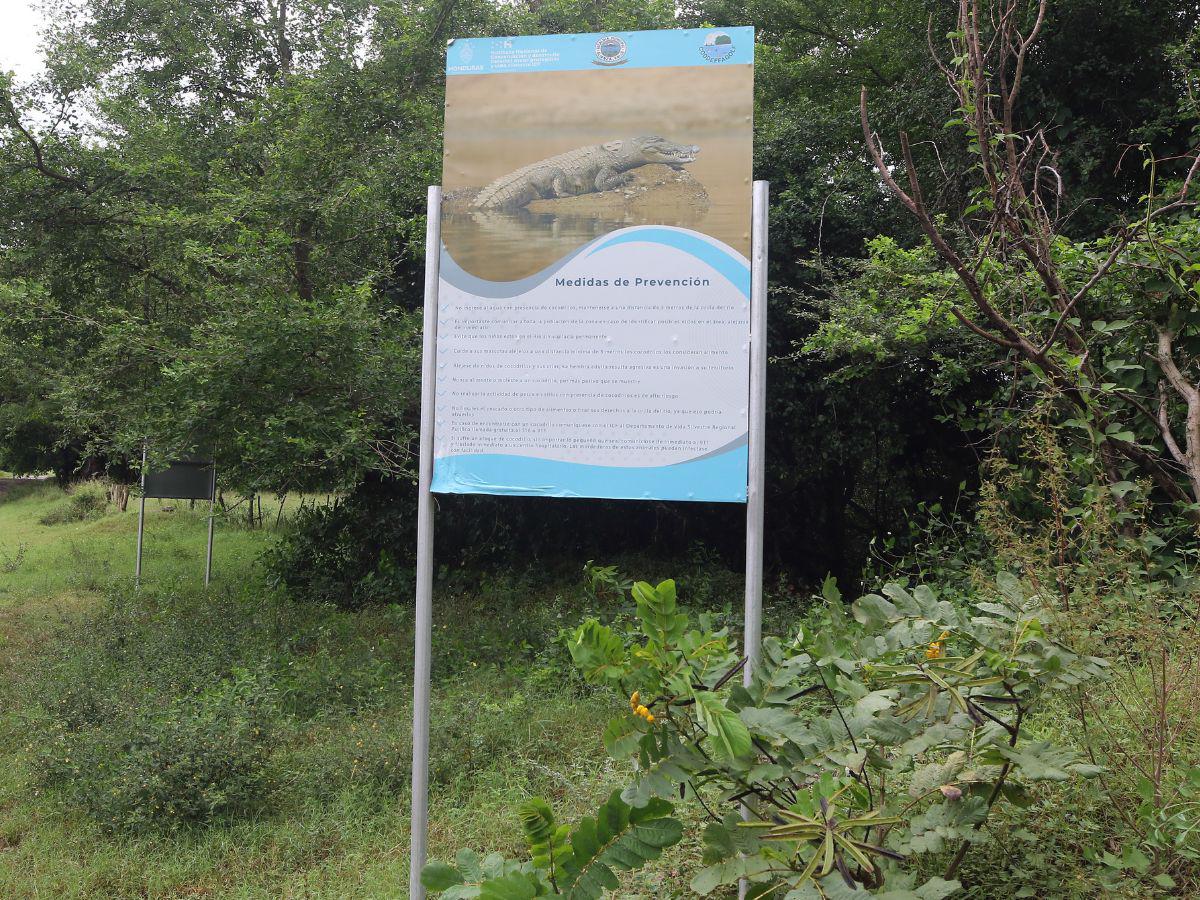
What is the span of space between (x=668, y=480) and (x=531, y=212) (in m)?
0.92

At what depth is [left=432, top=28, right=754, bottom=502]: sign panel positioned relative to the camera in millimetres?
2768

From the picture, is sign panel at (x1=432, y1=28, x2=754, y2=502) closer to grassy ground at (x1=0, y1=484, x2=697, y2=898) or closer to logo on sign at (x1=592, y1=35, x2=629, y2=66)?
logo on sign at (x1=592, y1=35, x2=629, y2=66)

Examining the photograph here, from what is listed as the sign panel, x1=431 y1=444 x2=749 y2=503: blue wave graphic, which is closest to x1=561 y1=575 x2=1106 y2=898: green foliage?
x1=431 y1=444 x2=749 y2=503: blue wave graphic

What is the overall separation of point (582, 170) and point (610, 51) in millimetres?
363

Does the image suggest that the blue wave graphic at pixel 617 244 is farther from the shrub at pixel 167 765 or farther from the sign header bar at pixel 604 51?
the shrub at pixel 167 765

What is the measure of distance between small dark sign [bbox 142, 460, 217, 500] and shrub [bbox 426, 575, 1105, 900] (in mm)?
→ 8764

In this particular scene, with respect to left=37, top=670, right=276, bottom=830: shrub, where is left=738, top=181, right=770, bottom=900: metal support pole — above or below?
above

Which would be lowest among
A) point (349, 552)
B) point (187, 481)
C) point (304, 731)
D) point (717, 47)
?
point (304, 731)

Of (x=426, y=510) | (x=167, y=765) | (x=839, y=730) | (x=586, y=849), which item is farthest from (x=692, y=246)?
(x=167, y=765)

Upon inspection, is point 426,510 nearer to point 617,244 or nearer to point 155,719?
point 617,244

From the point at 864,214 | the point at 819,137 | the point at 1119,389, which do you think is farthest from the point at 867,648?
the point at 819,137

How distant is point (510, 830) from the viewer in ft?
12.6

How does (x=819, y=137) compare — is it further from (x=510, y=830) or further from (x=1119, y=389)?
(x=510, y=830)

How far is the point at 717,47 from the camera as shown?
2799mm
